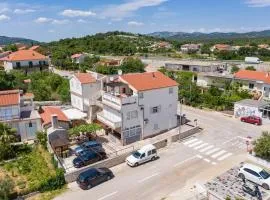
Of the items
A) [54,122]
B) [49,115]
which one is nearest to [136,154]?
[54,122]

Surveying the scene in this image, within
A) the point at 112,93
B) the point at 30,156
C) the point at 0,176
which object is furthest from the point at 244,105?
the point at 0,176

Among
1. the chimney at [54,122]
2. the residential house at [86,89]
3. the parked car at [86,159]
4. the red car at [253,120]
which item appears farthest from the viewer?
the red car at [253,120]

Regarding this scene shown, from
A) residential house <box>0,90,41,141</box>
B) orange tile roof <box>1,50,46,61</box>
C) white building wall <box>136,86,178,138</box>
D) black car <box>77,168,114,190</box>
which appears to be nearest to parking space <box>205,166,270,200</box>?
black car <box>77,168,114,190</box>

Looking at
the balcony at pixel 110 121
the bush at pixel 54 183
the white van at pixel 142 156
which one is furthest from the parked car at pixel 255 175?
the bush at pixel 54 183

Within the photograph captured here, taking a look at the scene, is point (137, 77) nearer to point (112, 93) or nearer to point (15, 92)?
point (112, 93)

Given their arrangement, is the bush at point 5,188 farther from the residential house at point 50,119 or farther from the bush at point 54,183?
the residential house at point 50,119

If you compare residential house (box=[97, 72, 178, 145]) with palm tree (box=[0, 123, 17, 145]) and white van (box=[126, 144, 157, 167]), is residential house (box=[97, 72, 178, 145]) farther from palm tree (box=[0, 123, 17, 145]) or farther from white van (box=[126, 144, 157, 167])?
palm tree (box=[0, 123, 17, 145])
